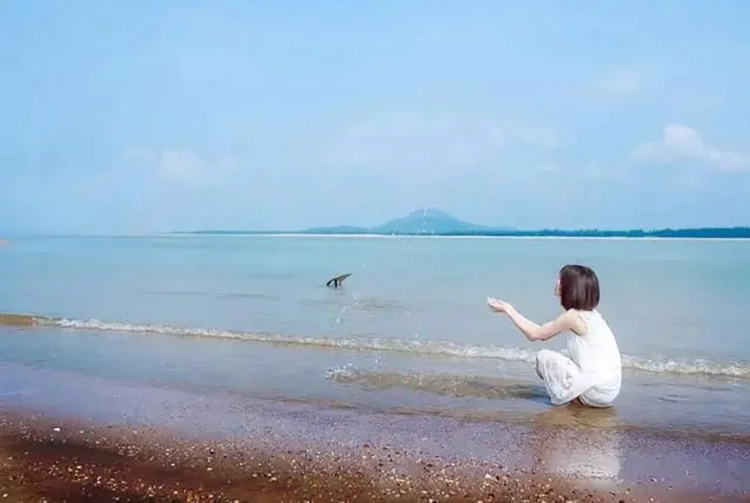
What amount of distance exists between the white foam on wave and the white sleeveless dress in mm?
3993

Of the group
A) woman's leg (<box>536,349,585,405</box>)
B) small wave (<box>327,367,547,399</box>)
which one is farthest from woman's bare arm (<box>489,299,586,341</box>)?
small wave (<box>327,367,547,399</box>)

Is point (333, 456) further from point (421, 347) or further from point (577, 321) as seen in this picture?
point (421, 347)

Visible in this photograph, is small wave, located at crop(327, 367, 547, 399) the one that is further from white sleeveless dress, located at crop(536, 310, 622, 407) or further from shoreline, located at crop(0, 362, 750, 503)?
shoreline, located at crop(0, 362, 750, 503)

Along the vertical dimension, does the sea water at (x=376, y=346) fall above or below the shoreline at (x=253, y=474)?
below

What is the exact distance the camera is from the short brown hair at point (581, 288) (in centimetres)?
830

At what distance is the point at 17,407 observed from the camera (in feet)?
27.8

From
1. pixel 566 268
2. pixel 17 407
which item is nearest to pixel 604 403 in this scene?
pixel 566 268

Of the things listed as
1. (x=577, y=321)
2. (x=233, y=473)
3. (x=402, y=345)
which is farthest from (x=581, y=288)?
(x=402, y=345)

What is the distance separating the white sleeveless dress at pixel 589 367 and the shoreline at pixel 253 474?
2.63 metres

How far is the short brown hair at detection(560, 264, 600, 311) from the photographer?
830 centimetres

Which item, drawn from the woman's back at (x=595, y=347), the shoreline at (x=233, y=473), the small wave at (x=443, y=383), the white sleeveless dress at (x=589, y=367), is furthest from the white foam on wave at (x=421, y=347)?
the shoreline at (x=233, y=473)

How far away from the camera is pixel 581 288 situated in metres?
8.30

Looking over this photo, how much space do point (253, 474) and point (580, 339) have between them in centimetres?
431

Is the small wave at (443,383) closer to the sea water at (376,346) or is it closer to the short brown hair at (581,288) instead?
the sea water at (376,346)
